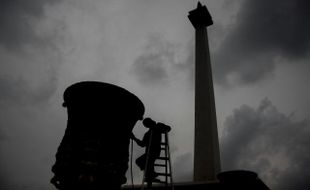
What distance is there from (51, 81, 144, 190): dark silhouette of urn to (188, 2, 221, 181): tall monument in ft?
31.3

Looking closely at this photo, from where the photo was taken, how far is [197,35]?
18.0 metres

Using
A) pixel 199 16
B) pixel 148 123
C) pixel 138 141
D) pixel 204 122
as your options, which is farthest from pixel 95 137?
pixel 199 16

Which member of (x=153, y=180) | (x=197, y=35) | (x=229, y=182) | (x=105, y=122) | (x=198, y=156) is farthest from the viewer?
(x=197, y=35)

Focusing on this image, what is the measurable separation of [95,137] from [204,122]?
36.7 feet

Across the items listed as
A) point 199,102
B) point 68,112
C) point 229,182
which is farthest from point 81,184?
point 199,102

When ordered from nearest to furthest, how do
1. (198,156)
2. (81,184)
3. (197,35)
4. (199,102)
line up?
(81,184)
(198,156)
(199,102)
(197,35)

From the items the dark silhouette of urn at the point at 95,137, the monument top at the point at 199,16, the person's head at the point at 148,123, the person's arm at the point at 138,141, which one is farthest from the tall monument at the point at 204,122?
the dark silhouette of urn at the point at 95,137

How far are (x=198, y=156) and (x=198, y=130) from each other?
1592mm

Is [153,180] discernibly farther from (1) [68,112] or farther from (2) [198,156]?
(2) [198,156]

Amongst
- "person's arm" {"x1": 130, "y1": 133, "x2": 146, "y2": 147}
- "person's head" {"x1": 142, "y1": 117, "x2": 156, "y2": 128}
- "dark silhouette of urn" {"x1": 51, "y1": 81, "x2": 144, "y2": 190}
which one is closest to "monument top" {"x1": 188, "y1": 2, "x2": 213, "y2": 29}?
"person's head" {"x1": 142, "y1": 117, "x2": 156, "y2": 128}

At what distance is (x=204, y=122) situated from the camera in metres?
14.1

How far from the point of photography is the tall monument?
12656 mm

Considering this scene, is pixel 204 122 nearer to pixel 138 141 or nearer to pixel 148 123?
pixel 148 123

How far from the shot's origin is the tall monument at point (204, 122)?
498 inches
